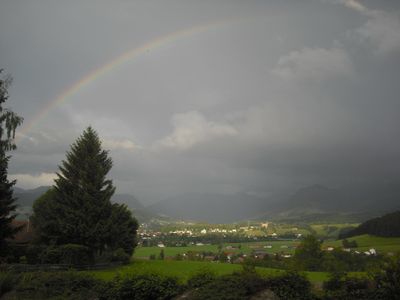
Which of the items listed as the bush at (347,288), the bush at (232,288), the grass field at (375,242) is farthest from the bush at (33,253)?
the grass field at (375,242)

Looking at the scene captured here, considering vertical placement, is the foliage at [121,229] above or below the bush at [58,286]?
above

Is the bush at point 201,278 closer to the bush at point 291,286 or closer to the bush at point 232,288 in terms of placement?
the bush at point 232,288

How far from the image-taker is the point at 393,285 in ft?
44.0

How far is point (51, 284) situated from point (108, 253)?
31059mm

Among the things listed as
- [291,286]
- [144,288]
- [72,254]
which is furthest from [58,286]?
[72,254]

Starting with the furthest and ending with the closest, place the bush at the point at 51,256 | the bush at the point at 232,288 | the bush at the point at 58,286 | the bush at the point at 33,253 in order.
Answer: the bush at the point at 33,253
the bush at the point at 51,256
the bush at the point at 58,286
the bush at the point at 232,288

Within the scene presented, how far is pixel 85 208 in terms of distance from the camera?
45938 mm

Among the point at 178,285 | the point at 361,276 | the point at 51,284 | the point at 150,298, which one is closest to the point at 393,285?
the point at 361,276

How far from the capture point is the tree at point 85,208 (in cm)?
4503

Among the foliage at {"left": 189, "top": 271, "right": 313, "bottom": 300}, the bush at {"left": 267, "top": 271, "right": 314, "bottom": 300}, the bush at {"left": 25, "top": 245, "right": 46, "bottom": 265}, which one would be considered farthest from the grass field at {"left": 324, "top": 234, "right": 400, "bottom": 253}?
the foliage at {"left": 189, "top": 271, "right": 313, "bottom": 300}

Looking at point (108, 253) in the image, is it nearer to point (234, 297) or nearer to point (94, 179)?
point (94, 179)

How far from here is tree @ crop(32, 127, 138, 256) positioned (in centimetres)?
4503

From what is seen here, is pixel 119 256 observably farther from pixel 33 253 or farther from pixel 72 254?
pixel 33 253

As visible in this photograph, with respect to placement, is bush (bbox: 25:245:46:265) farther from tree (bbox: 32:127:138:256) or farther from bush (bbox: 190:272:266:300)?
bush (bbox: 190:272:266:300)
